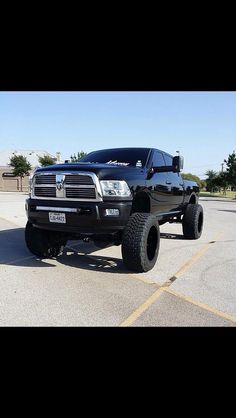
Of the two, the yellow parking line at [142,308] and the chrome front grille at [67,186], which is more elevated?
the chrome front grille at [67,186]

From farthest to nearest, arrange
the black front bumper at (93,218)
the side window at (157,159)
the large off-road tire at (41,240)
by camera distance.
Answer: the side window at (157,159) → the large off-road tire at (41,240) → the black front bumper at (93,218)

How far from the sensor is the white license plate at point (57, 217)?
4.82m

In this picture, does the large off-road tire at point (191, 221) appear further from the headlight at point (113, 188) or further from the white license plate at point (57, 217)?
the white license plate at point (57, 217)

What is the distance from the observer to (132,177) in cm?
504

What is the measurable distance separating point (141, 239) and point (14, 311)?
2.00 metres

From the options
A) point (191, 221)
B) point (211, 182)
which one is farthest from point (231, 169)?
point (191, 221)

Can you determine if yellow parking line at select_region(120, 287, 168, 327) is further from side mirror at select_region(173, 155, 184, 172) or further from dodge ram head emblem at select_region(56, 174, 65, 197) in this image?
side mirror at select_region(173, 155, 184, 172)

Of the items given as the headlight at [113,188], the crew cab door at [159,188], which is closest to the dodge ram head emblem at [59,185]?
the headlight at [113,188]

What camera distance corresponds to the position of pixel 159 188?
6184 mm

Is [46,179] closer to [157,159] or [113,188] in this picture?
[113,188]
